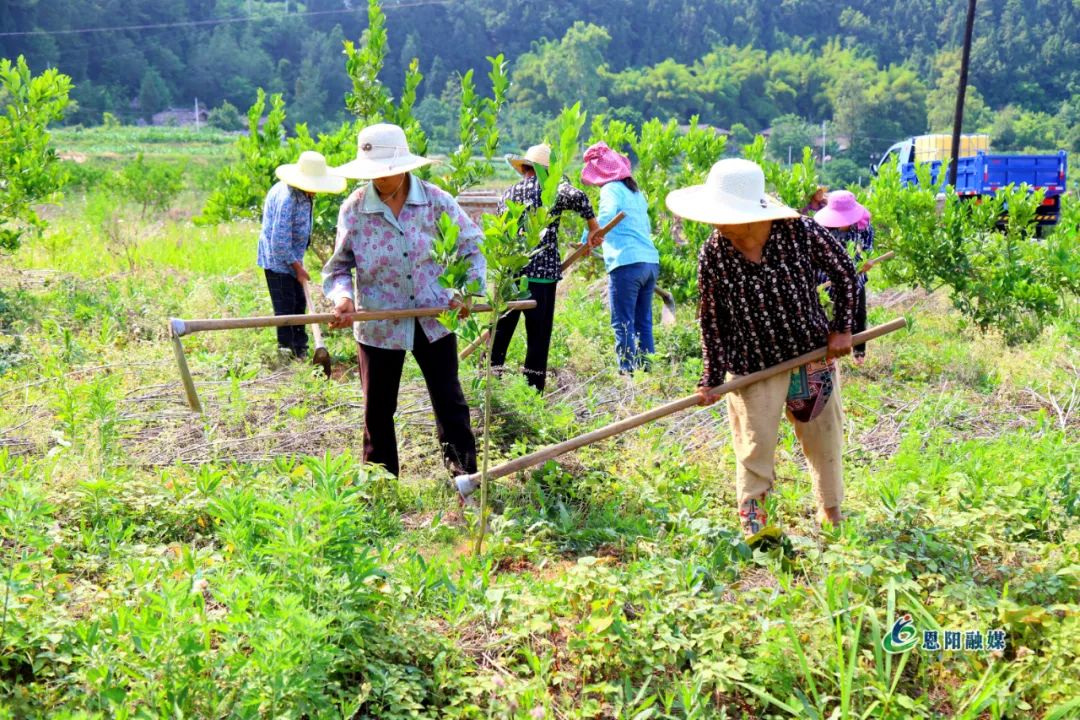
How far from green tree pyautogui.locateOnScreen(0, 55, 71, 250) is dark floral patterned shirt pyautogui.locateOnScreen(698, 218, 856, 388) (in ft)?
20.0

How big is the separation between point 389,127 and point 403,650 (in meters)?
2.25

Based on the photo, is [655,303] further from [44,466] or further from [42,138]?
[44,466]

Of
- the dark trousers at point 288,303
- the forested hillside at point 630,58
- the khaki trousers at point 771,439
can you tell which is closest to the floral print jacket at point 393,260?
the khaki trousers at point 771,439

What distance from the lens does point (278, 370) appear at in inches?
260

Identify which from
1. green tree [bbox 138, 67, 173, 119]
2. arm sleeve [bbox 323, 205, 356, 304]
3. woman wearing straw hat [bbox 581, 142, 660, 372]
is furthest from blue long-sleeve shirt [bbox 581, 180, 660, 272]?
green tree [bbox 138, 67, 173, 119]

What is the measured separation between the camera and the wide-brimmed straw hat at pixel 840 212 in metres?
6.55

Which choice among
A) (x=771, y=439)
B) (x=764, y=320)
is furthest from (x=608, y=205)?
(x=771, y=439)

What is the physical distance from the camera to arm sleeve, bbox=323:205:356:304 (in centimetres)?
423

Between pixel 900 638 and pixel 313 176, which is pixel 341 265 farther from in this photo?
pixel 900 638

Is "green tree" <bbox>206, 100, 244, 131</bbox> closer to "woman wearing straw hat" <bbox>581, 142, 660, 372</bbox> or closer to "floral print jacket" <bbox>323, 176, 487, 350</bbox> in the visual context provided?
"woman wearing straw hat" <bbox>581, 142, 660, 372</bbox>

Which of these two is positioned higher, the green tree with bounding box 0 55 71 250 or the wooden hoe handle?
the green tree with bounding box 0 55 71 250

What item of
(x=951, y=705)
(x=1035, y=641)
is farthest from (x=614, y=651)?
(x=1035, y=641)

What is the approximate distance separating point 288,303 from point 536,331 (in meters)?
1.93

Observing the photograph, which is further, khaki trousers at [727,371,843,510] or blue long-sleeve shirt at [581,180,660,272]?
blue long-sleeve shirt at [581,180,660,272]
